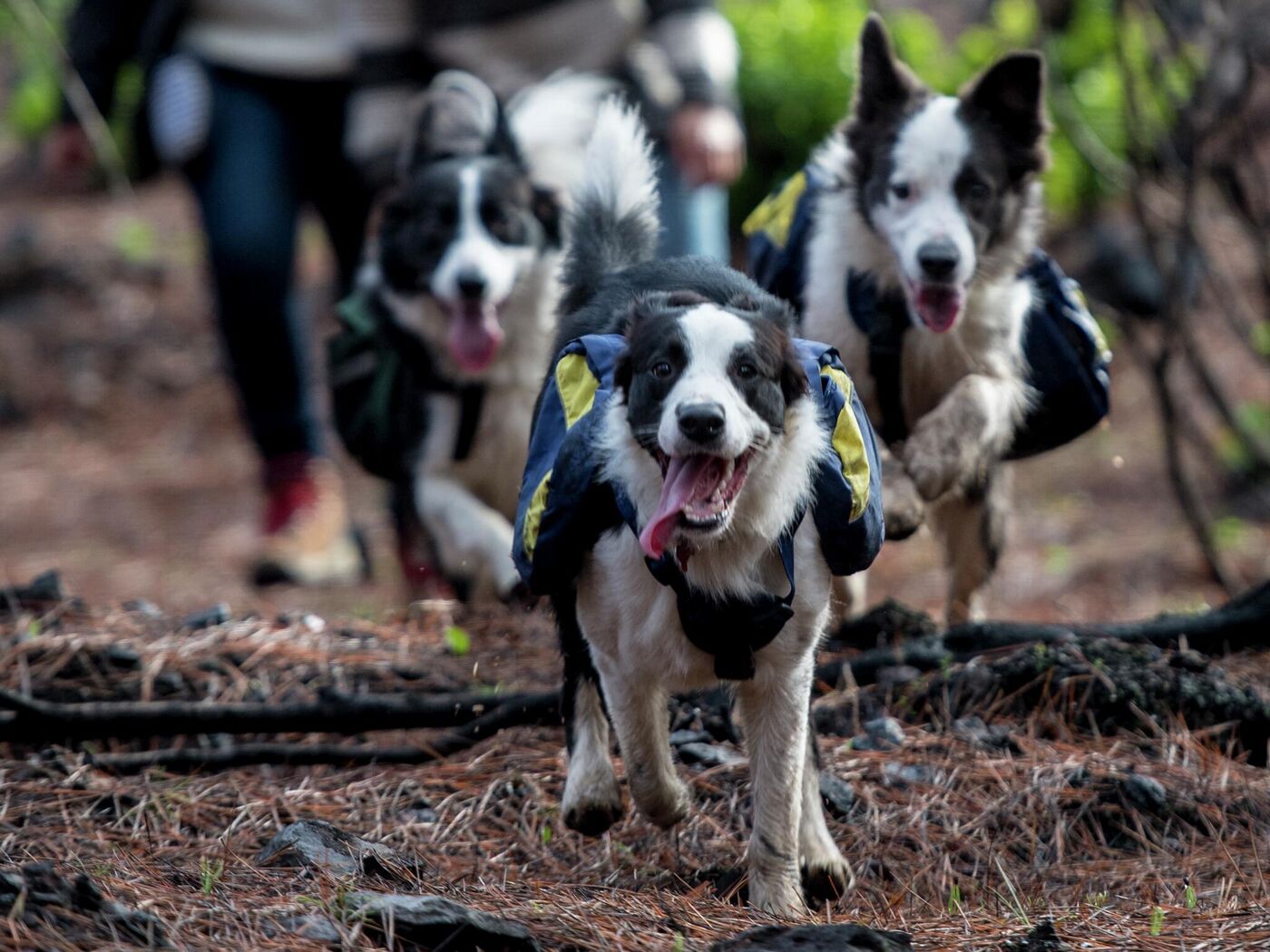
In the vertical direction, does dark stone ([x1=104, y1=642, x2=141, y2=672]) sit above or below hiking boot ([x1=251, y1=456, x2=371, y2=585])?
above

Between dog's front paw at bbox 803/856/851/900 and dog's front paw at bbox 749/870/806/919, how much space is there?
0.39 ft

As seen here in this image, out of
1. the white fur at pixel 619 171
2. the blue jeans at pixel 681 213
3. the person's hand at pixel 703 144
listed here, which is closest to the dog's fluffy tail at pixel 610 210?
the white fur at pixel 619 171

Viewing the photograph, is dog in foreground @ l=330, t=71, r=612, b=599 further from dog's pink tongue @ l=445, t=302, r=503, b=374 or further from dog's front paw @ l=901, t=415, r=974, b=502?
dog's front paw @ l=901, t=415, r=974, b=502

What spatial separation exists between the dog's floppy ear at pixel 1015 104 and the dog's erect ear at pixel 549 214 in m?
1.62

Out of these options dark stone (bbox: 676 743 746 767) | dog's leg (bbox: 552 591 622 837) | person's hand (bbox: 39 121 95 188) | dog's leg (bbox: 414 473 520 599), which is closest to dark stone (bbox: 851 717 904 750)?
dark stone (bbox: 676 743 746 767)

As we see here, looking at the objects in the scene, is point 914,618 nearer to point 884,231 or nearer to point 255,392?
point 884,231

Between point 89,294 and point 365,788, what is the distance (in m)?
9.00

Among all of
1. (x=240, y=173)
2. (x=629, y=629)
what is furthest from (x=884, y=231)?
(x=240, y=173)

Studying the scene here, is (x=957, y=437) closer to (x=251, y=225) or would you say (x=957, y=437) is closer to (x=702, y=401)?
(x=702, y=401)

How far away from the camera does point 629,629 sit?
10.2 feet

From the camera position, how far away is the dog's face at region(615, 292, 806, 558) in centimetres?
282

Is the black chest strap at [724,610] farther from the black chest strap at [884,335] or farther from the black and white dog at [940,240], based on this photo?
the black chest strap at [884,335]

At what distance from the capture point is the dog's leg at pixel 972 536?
4902 mm

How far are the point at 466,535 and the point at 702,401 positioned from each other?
8.70ft
